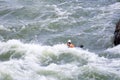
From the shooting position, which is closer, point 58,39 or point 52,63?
point 52,63

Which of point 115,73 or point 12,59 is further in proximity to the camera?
point 12,59

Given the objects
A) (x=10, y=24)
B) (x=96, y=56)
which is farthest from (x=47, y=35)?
(x=96, y=56)

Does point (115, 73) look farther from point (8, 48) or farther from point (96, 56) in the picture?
point (8, 48)

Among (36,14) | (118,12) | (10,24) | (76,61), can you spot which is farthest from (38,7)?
(76,61)

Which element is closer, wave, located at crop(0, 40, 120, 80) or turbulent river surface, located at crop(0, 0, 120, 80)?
wave, located at crop(0, 40, 120, 80)

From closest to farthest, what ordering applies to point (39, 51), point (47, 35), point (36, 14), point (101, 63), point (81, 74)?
1. point (81, 74)
2. point (101, 63)
3. point (39, 51)
4. point (47, 35)
5. point (36, 14)

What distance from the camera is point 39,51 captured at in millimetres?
17906

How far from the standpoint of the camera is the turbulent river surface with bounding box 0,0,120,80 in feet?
51.9

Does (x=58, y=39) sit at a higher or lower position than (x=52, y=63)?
lower

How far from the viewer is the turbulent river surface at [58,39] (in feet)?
51.9

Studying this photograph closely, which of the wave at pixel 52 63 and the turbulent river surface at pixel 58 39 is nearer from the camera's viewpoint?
the wave at pixel 52 63

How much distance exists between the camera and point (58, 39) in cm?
1995

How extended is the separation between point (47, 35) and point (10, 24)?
101 inches

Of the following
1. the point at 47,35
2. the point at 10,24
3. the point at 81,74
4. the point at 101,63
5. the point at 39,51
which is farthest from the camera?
the point at 10,24
